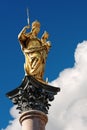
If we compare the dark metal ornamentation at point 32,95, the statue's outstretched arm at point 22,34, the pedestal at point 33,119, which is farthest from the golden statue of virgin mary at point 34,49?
the pedestal at point 33,119

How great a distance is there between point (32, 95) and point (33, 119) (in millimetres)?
1168

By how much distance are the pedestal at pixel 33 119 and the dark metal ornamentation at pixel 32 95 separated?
0.23 metres

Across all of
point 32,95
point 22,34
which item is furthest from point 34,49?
point 32,95

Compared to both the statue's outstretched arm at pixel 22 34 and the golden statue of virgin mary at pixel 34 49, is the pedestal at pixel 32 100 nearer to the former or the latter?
the golden statue of virgin mary at pixel 34 49

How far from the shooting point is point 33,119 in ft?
72.0

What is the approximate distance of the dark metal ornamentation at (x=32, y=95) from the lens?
73.2 feet

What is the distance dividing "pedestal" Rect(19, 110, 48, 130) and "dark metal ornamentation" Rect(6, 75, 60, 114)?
0.23 metres

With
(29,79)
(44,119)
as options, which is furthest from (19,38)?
(44,119)

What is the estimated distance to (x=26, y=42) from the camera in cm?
2497

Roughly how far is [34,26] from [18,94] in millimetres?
4564

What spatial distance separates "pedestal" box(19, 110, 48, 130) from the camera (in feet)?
71.3

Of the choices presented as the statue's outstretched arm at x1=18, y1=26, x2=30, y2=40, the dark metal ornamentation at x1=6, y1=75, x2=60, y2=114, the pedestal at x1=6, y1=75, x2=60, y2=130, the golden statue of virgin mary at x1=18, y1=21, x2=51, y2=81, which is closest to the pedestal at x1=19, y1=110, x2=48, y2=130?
the pedestal at x1=6, y1=75, x2=60, y2=130

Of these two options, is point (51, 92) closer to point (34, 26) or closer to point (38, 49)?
point (38, 49)

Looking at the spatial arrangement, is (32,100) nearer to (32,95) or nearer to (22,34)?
(32,95)
